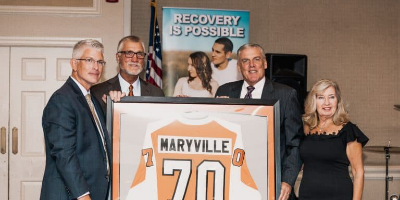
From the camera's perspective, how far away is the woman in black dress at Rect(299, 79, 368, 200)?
3.28 meters

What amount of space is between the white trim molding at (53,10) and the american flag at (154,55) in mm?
651

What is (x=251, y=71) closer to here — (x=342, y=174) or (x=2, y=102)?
(x=342, y=174)

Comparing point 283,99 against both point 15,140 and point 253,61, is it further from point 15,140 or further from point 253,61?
point 15,140

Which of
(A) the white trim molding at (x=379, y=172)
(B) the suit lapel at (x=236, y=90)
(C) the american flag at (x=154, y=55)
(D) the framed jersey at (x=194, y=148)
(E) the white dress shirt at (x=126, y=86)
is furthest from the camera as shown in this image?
(A) the white trim molding at (x=379, y=172)

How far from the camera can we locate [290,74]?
5.69 m

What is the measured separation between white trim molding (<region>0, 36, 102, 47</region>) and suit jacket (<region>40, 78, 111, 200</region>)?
2836mm

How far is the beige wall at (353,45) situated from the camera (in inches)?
245

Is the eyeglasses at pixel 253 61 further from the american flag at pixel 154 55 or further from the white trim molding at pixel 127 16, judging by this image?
the white trim molding at pixel 127 16

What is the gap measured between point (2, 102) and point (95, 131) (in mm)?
3197

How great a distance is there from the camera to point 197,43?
5.88 meters

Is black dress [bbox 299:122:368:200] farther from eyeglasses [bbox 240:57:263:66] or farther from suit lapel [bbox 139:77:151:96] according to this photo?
suit lapel [bbox 139:77:151:96]

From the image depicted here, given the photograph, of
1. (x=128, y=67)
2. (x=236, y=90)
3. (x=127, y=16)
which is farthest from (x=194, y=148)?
(x=127, y=16)

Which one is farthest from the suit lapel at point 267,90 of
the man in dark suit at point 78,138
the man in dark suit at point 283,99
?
the man in dark suit at point 78,138

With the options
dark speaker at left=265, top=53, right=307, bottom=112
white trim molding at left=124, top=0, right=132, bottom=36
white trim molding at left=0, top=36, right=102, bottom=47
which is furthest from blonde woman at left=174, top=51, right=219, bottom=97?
white trim molding at left=0, top=36, right=102, bottom=47
